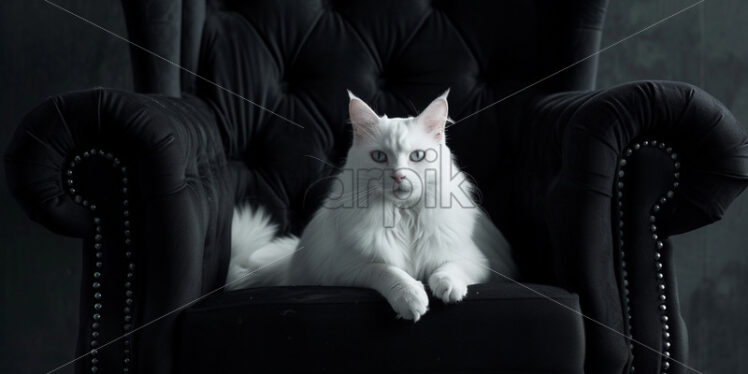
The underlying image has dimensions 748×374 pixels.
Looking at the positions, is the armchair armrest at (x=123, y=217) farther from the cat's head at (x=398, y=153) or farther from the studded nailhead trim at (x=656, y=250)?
the studded nailhead trim at (x=656, y=250)

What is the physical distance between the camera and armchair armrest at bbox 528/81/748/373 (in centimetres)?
111

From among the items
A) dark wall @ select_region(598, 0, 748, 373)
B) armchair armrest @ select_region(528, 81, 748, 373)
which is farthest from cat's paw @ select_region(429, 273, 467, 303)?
dark wall @ select_region(598, 0, 748, 373)

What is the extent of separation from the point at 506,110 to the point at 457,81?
165 mm

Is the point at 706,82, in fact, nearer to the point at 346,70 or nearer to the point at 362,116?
the point at 346,70

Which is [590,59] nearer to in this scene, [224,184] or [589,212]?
[589,212]

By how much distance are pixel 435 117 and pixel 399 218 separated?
226 mm

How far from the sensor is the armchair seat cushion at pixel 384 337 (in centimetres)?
105

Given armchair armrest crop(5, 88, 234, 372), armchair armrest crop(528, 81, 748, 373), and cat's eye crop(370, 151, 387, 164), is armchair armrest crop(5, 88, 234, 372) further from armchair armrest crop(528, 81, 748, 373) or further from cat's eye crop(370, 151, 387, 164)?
armchair armrest crop(528, 81, 748, 373)

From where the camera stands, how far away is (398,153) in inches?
47.5

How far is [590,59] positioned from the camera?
171cm

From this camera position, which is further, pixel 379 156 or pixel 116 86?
pixel 116 86

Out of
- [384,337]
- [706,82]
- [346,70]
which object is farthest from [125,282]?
[706,82]

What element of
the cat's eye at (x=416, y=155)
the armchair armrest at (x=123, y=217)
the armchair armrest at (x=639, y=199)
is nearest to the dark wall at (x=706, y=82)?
the armchair armrest at (x=639, y=199)

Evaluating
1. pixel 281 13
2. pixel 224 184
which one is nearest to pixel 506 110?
pixel 281 13
